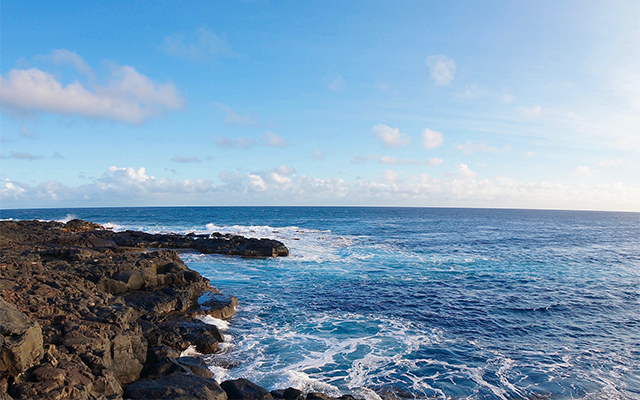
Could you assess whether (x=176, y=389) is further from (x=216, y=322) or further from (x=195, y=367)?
(x=216, y=322)

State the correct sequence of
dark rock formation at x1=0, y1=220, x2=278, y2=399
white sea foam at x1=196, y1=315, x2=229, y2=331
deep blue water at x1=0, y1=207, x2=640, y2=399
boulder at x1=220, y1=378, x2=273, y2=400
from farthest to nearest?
white sea foam at x1=196, y1=315, x2=229, y2=331 < deep blue water at x1=0, y1=207, x2=640, y2=399 < boulder at x1=220, y1=378, x2=273, y2=400 < dark rock formation at x1=0, y1=220, x2=278, y2=399

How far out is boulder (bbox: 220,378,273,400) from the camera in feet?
34.8

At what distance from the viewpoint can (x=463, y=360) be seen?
601 inches

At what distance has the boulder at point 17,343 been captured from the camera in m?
8.27

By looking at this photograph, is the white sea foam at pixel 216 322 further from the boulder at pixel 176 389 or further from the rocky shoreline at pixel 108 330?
the boulder at pixel 176 389

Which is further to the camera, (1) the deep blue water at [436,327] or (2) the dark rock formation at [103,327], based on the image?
(1) the deep blue water at [436,327]

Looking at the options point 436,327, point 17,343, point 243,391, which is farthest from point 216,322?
point 436,327

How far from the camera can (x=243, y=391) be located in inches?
423

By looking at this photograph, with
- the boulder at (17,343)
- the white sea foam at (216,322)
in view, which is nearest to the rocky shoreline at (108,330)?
the boulder at (17,343)

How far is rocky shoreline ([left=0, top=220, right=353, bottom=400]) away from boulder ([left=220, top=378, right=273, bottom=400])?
32 millimetres

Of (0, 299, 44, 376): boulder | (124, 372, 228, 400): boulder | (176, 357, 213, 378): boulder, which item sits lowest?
(176, 357, 213, 378): boulder

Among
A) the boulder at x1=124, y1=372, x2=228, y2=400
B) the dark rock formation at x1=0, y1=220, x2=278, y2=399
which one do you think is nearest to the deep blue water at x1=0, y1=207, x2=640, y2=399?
the dark rock formation at x1=0, y1=220, x2=278, y2=399

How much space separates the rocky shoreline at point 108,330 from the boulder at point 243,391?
3 centimetres

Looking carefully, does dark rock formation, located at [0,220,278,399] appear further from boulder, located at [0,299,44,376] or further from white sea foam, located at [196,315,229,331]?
white sea foam, located at [196,315,229,331]
